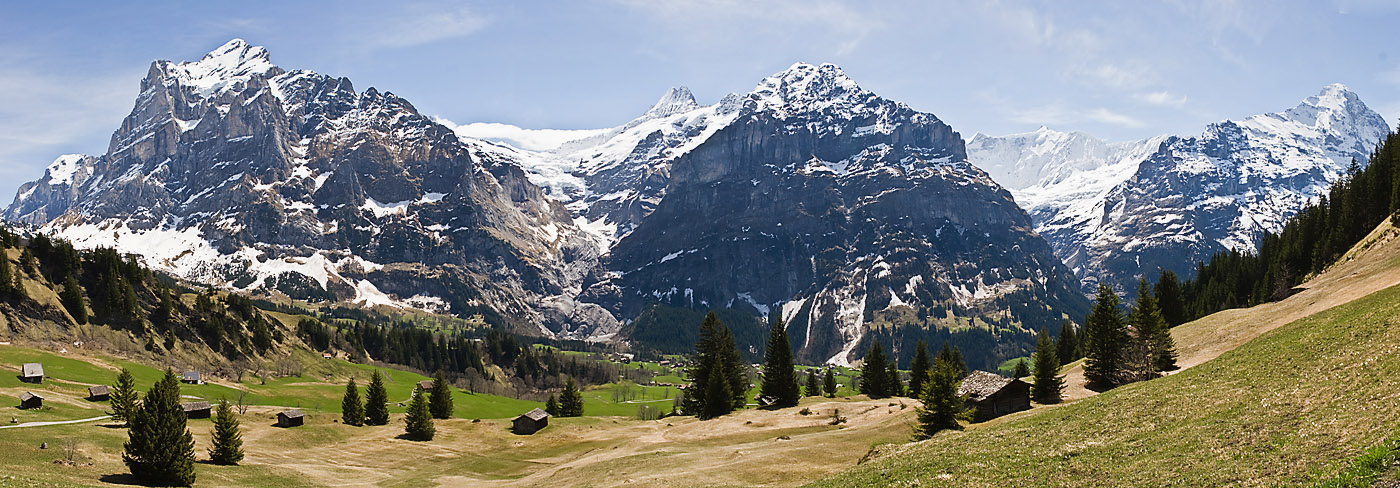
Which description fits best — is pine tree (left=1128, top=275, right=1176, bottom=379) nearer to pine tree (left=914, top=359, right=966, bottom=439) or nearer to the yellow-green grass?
the yellow-green grass

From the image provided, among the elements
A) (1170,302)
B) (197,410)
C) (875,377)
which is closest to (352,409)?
(197,410)

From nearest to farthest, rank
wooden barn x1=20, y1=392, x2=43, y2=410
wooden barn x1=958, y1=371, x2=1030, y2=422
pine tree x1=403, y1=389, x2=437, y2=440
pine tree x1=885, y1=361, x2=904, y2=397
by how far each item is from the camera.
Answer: wooden barn x1=958, y1=371, x2=1030, y2=422
wooden barn x1=20, y1=392, x2=43, y2=410
pine tree x1=403, y1=389, x2=437, y2=440
pine tree x1=885, y1=361, x2=904, y2=397

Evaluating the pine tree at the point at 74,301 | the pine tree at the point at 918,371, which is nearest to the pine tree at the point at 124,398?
the pine tree at the point at 74,301

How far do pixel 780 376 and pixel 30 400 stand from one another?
95465 millimetres

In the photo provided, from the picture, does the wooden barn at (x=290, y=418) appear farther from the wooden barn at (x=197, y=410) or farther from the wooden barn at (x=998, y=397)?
the wooden barn at (x=998, y=397)

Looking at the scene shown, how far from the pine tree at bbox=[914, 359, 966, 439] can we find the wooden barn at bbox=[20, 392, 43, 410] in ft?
339

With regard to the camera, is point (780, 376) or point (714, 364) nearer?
point (780, 376)

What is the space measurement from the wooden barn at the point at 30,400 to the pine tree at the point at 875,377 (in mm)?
112345

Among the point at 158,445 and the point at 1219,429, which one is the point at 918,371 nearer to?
the point at 1219,429

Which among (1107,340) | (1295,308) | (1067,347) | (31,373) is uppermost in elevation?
(1295,308)

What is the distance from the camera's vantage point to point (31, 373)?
113562 mm

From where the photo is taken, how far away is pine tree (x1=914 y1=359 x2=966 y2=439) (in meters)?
64.7

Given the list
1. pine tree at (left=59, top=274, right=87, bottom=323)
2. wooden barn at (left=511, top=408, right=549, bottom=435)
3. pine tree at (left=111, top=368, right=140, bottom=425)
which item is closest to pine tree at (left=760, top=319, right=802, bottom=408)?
wooden barn at (left=511, top=408, right=549, bottom=435)

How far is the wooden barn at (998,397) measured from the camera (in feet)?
252
